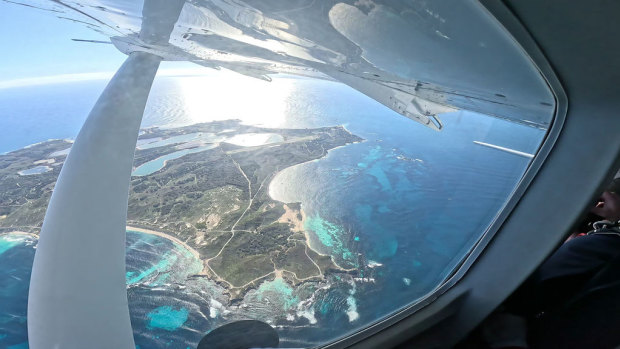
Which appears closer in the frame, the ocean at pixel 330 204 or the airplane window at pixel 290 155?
the airplane window at pixel 290 155

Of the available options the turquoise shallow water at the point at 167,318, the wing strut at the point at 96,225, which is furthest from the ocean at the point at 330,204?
the wing strut at the point at 96,225

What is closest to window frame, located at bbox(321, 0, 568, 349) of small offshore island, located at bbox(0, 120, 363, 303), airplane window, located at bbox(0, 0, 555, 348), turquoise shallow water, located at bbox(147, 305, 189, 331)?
airplane window, located at bbox(0, 0, 555, 348)

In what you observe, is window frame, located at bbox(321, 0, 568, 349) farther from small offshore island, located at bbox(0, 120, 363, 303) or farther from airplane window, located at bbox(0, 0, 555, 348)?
small offshore island, located at bbox(0, 120, 363, 303)

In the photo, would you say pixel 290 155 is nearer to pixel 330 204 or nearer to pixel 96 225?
pixel 330 204

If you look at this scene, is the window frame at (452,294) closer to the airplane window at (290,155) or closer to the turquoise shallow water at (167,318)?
the airplane window at (290,155)

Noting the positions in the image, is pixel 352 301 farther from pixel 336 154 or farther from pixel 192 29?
pixel 192 29

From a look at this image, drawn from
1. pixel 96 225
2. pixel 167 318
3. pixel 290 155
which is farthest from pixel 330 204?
pixel 96 225

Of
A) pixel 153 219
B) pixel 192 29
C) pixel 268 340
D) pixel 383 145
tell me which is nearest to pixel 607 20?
pixel 192 29

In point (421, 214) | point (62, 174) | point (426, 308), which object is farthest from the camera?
point (421, 214)
